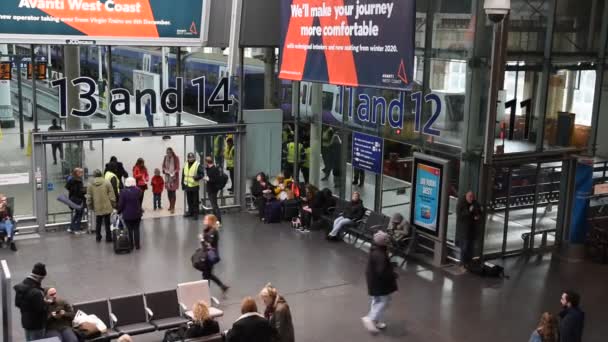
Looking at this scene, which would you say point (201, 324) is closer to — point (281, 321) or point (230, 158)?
point (281, 321)

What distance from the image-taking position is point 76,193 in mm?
14961

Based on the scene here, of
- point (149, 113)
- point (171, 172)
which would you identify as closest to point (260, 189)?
point (171, 172)

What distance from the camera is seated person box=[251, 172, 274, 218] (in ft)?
55.4

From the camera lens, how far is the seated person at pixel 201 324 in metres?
8.43

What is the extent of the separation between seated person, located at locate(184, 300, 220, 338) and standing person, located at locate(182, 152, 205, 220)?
7809 millimetres

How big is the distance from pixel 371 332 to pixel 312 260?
12.2 ft

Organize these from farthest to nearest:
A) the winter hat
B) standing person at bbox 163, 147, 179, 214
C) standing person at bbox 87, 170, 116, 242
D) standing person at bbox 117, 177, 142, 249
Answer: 1. standing person at bbox 163, 147, 179, 214
2. standing person at bbox 87, 170, 116, 242
3. standing person at bbox 117, 177, 142, 249
4. the winter hat

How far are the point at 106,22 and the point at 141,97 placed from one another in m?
1.92

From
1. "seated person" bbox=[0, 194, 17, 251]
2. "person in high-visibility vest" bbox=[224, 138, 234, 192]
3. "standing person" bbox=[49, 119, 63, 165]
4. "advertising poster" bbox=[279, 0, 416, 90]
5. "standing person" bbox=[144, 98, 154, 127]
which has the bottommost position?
"seated person" bbox=[0, 194, 17, 251]

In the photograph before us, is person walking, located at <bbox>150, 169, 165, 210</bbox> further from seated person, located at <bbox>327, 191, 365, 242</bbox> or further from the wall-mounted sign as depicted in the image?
the wall-mounted sign

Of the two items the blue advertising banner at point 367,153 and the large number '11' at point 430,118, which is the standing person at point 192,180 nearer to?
the blue advertising banner at point 367,153

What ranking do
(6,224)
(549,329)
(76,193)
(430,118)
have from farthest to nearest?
(76,193)
(6,224)
(430,118)
(549,329)

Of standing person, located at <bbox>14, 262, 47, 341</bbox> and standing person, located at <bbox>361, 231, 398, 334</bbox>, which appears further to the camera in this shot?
standing person, located at <bbox>361, 231, 398, 334</bbox>

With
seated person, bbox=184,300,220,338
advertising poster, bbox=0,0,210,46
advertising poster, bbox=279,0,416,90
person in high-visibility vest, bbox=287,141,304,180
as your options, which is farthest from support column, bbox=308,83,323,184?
seated person, bbox=184,300,220,338
